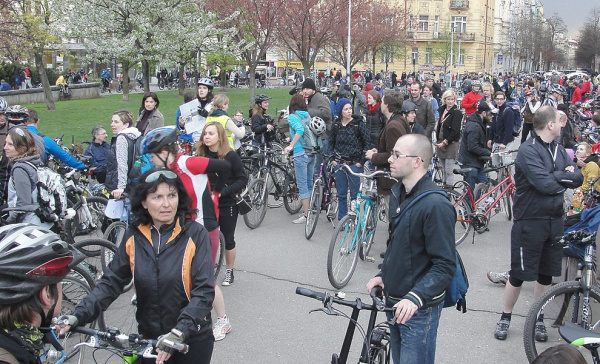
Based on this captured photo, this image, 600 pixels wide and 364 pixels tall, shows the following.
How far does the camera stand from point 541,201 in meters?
5.12

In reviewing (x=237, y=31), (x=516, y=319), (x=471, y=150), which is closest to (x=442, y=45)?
(x=237, y=31)

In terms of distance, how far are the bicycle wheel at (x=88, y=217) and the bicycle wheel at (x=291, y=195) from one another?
311 centimetres

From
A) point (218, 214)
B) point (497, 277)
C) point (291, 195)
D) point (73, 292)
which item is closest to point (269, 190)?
point (291, 195)

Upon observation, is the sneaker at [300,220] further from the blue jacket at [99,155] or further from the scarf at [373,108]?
the blue jacket at [99,155]

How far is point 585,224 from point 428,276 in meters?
2.83

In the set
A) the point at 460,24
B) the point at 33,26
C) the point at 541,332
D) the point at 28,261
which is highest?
the point at 460,24

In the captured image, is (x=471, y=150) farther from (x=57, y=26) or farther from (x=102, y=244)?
(x=57, y=26)

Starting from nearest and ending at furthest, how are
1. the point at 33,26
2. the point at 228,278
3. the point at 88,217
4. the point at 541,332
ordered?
the point at 541,332 → the point at 228,278 → the point at 88,217 → the point at 33,26

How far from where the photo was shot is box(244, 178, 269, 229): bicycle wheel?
30.6 ft

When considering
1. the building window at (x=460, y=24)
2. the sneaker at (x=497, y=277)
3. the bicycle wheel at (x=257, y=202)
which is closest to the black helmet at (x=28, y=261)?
the sneaker at (x=497, y=277)

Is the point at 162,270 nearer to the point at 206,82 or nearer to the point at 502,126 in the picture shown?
the point at 206,82

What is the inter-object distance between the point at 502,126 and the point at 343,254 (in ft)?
24.3

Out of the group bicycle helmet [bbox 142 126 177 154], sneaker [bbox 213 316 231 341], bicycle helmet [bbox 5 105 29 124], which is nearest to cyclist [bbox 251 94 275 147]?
bicycle helmet [bbox 5 105 29 124]

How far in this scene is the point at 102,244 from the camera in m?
5.78
